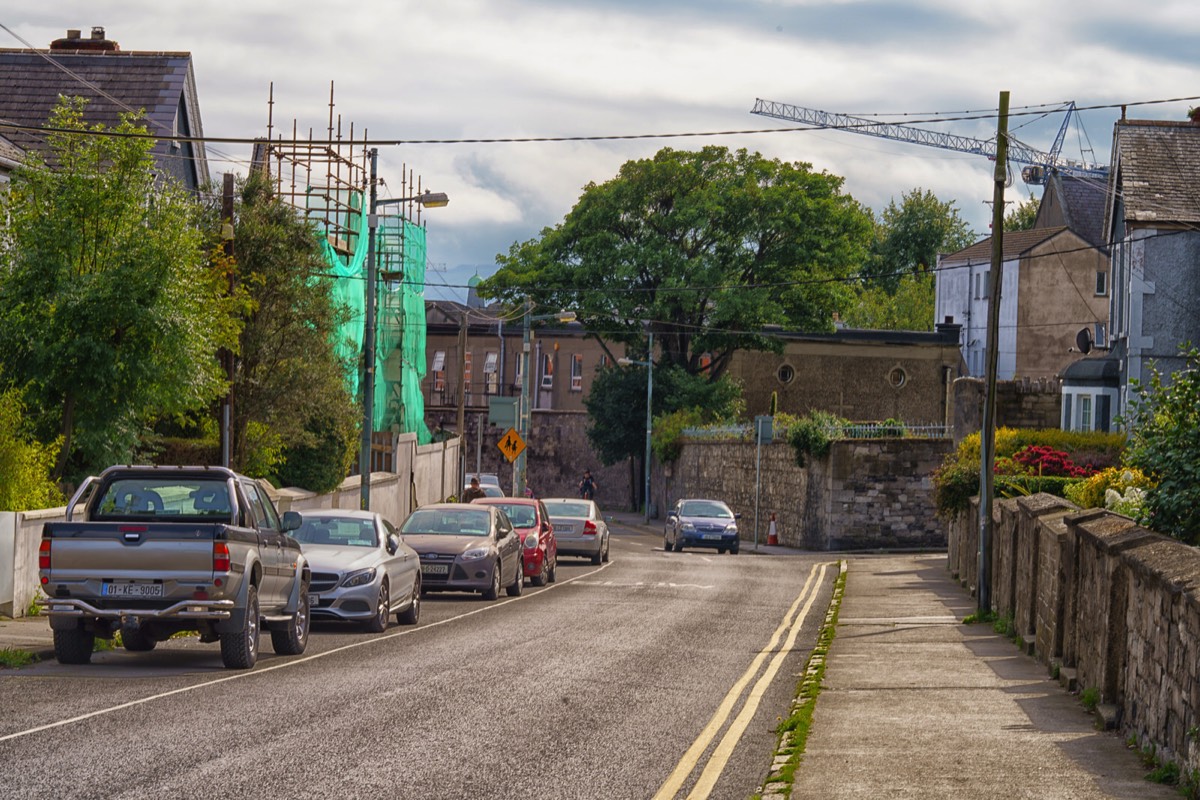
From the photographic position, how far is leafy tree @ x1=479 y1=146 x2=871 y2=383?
6706 centimetres

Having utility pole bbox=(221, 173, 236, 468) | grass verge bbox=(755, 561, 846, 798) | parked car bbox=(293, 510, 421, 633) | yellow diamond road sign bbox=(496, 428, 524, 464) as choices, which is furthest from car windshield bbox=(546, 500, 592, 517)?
grass verge bbox=(755, 561, 846, 798)

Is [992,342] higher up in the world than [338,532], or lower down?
higher up

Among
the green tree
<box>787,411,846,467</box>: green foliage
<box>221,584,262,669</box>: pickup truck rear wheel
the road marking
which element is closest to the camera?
the road marking

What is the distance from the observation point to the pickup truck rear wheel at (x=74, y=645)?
1531 centimetres

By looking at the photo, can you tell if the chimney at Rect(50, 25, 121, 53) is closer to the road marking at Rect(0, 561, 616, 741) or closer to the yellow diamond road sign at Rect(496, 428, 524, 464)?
the yellow diamond road sign at Rect(496, 428, 524, 464)

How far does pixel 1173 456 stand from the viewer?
47.9 feet

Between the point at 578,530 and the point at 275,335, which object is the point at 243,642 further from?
the point at 578,530

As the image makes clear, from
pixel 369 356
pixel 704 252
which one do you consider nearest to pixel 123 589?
pixel 369 356

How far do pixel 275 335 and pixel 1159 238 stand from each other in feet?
75.2

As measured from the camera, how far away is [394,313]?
2103 inches

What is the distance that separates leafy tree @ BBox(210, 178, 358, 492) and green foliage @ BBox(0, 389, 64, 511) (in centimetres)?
894

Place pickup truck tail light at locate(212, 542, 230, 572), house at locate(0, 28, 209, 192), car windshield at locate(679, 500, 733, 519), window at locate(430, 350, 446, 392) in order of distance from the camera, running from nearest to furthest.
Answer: pickup truck tail light at locate(212, 542, 230, 572)
house at locate(0, 28, 209, 192)
car windshield at locate(679, 500, 733, 519)
window at locate(430, 350, 446, 392)

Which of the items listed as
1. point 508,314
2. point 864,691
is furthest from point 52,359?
point 508,314

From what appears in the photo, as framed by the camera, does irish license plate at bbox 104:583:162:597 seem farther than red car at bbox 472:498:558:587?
No
